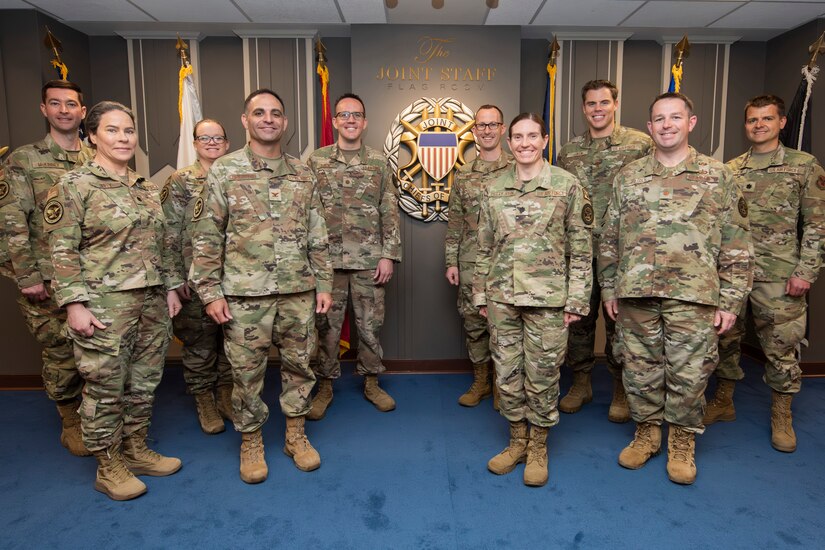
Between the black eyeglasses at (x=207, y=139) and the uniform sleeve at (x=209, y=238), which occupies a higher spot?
the black eyeglasses at (x=207, y=139)

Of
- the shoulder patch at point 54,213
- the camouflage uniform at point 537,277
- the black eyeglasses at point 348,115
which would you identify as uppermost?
the black eyeglasses at point 348,115

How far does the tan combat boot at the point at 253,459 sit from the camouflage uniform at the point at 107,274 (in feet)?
1.88

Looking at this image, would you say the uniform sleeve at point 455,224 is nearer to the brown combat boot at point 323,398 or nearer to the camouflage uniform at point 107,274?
the brown combat boot at point 323,398

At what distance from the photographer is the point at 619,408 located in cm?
318

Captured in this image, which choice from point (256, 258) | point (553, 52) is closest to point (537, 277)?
point (256, 258)

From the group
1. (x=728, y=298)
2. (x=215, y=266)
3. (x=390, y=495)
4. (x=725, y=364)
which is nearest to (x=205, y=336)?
(x=215, y=266)

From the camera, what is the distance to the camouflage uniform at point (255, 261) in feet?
7.87

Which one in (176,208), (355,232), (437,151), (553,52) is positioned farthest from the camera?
(437,151)

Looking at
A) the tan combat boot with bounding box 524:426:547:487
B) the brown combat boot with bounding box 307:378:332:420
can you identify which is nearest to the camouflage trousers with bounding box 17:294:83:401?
the brown combat boot with bounding box 307:378:332:420

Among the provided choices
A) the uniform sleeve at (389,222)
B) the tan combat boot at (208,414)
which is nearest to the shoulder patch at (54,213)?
the tan combat boot at (208,414)

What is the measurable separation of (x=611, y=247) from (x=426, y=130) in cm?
187

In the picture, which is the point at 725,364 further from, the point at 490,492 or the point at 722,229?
the point at 490,492

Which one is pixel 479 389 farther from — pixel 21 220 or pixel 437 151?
pixel 21 220

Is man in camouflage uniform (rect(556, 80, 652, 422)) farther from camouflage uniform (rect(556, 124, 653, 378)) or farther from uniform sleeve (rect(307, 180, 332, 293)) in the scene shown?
uniform sleeve (rect(307, 180, 332, 293))
